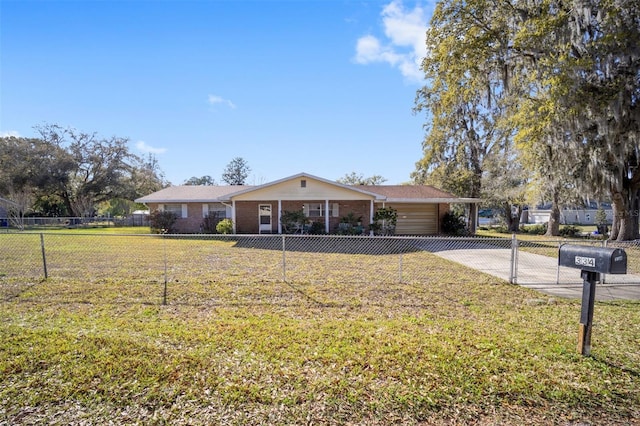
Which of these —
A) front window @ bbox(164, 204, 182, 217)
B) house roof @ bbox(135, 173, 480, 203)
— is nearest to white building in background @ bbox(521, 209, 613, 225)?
house roof @ bbox(135, 173, 480, 203)

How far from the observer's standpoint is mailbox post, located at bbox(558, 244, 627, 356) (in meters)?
3.38

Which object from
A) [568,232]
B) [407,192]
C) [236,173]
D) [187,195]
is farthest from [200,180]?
[568,232]

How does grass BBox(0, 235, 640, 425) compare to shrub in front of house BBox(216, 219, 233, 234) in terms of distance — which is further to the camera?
shrub in front of house BBox(216, 219, 233, 234)

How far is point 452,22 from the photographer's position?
13586 millimetres

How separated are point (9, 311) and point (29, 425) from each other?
3.77 meters

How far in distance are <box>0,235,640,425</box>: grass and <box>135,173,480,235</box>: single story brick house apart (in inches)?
499

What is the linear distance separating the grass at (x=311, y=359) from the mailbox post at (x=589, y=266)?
12.4 inches

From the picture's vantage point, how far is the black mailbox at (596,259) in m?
3.36

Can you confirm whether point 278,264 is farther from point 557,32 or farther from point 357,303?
point 557,32

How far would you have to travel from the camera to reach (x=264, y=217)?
20500mm

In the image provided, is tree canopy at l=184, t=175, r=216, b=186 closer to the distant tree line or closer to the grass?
the distant tree line

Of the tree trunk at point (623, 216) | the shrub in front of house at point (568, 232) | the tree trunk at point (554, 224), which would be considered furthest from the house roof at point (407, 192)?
the shrub in front of house at point (568, 232)

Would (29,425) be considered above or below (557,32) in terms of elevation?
below

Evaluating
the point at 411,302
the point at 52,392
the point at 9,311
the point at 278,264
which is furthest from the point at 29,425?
the point at 278,264
